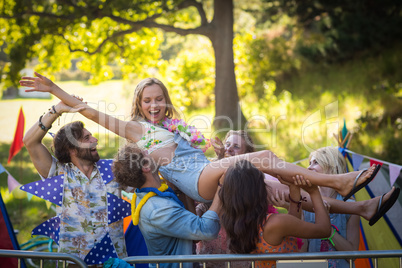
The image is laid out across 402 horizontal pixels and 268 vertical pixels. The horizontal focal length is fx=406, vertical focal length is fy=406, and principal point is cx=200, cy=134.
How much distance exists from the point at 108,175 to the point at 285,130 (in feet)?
25.5

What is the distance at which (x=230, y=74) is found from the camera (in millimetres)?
9734

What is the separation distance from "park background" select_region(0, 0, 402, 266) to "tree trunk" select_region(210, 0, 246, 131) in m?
0.02

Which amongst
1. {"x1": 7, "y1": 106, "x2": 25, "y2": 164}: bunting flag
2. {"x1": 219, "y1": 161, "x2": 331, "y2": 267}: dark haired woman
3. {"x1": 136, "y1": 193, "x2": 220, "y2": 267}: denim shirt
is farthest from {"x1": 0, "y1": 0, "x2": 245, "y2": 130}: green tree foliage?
{"x1": 219, "y1": 161, "x2": 331, "y2": 267}: dark haired woman

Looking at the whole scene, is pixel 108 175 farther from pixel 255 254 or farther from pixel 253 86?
pixel 253 86

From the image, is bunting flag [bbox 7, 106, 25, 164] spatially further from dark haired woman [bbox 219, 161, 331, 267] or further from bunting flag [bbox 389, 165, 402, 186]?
bunting flag [bbox 389, 165, 402, 186]

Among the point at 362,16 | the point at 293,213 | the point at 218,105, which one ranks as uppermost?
the point at 362,16

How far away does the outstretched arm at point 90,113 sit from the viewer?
2938 millimetres

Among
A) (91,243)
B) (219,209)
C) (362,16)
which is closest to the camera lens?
(219,209)

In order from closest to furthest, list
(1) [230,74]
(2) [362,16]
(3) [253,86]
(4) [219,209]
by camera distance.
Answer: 1. (4) [219,209]
2. (1) [230,74]
3. (2) [362,16]
4. (3) [253,86]

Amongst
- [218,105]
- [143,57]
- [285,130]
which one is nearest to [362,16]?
[285,130]

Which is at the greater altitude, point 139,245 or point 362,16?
point 362,16

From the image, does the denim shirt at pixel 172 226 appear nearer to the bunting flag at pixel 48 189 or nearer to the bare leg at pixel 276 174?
the bare leg at pixel 276 174

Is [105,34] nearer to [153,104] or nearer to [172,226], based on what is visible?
[153,104]

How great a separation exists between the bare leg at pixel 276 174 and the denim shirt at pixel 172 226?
0.37 metres
